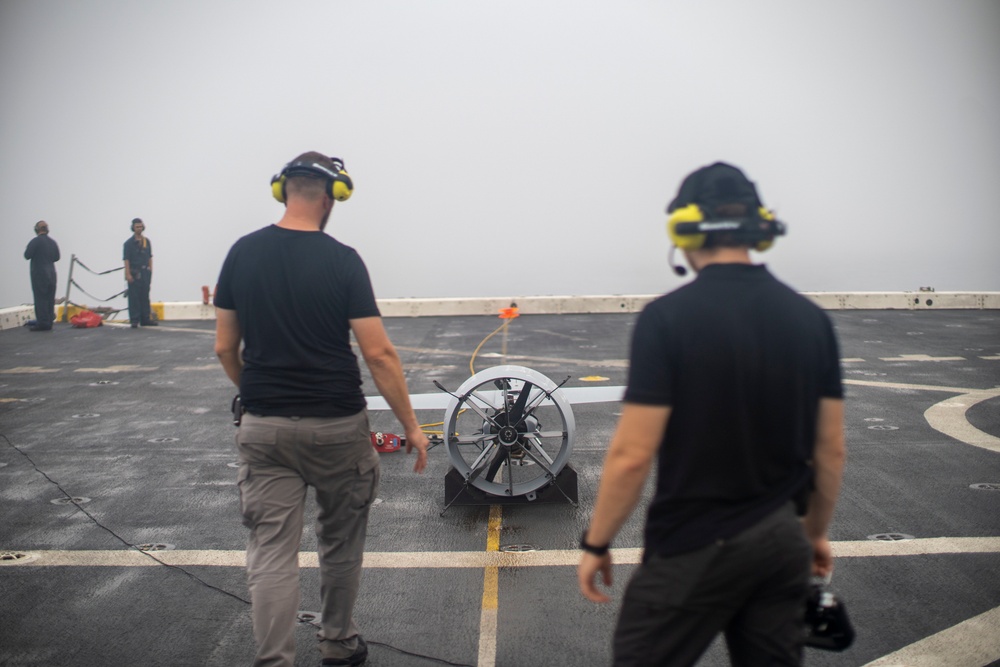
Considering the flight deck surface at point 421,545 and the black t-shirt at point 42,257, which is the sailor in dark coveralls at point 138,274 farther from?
the flight deck surface at point 421,545

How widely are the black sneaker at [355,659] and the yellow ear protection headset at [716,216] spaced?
263cm

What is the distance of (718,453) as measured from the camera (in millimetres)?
2426

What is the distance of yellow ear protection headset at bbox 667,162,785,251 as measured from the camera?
8.24 ft

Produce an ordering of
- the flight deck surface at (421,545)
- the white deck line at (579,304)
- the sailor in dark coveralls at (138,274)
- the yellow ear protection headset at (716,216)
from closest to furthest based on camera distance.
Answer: the yellow ear protection headset at (716,216) → the flight deck surface at (421,545) → the sailor in dark coveralls at (138,274) → the white deck line at (579,304)

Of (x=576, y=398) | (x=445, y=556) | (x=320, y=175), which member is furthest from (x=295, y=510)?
(x=576, y=398)

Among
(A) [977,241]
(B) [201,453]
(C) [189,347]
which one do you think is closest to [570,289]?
(C) [189,347]

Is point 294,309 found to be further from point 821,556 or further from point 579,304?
point 579,304

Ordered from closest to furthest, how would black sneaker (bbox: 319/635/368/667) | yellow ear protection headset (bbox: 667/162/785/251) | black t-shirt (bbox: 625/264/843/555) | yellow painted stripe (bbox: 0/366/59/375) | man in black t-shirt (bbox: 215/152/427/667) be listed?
black t-shirt (bbox: 625/264/843/555) < yellow ear protection headset (bbox: 667/162/785/251) < man in black t-shirt (bbox: 215/152/427/667) < black sneaker (bbox: 319/635/368/667) < yellow painted stripe (bbox: 0/366/59/375)

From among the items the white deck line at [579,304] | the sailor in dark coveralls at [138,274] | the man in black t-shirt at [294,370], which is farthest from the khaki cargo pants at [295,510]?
the white deck line at [579,304]

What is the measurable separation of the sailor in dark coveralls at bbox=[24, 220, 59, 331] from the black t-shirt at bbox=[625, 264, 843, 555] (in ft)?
56.0

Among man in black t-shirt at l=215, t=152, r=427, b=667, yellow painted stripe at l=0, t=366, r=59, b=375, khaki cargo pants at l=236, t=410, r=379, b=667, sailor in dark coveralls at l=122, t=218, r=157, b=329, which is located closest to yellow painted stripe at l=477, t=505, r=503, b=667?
khaki cargo pants at l=236, t=410, r=379, b=667

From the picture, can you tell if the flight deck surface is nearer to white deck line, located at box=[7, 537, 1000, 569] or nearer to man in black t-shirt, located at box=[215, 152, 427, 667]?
white deck line, located at box=[7, 537, 1000, 569]

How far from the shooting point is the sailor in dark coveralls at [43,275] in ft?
55.2

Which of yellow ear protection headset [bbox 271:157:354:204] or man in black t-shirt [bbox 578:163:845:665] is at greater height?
yellow ear protection headset [bbox 271:157:354:204]
